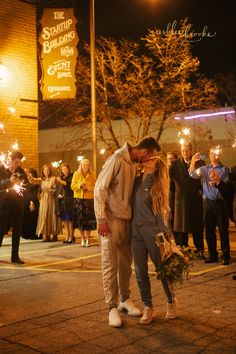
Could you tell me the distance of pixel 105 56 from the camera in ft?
73.5

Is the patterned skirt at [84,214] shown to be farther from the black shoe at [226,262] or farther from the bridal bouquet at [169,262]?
the bridal bouquet at [169,262]

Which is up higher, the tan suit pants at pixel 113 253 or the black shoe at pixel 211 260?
the tan suit pants at pixel 113 253

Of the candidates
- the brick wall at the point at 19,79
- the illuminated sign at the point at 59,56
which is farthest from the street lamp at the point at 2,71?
the illuminated sign at the point at 59,56

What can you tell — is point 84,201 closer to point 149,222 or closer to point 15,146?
point 15,146

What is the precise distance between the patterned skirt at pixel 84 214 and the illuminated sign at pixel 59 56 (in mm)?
3770

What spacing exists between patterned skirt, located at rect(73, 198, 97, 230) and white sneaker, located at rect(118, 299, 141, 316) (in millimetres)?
5705

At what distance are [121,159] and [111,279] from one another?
1332mm

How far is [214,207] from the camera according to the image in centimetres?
909

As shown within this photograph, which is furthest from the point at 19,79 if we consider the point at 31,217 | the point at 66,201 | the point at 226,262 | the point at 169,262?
the point at 169,262

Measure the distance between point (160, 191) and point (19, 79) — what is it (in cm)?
1046

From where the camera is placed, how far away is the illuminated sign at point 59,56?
46.5ft

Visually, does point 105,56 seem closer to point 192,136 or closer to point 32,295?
point 192,136

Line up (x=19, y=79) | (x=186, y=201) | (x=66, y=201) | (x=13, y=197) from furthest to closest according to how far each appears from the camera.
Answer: (x=19, y=79) → (x=66, y=201) → (x=186, y=201) → (x=13, y=197)

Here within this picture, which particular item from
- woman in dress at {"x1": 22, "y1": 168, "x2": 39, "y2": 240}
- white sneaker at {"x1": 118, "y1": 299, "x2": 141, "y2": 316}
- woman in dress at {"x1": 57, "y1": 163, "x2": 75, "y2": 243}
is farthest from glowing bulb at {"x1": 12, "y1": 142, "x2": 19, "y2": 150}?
white sneaker at {"x1": 118, "y1": 299, "x2": 141, "y2": 316}
